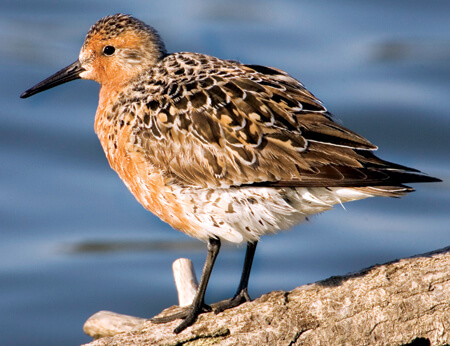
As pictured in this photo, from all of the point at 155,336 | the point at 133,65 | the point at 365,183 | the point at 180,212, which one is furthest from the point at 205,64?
the point at 155,336

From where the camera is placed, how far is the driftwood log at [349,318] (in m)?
6.10

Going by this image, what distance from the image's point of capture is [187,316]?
22.2 feet

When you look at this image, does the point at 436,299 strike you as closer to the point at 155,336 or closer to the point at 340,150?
the point at 340,150

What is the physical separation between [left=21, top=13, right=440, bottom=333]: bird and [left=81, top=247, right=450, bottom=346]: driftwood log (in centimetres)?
42

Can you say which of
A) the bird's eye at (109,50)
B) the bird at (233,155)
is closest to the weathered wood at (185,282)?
the bird at (233,155)

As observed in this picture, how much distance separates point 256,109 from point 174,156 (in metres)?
0.79

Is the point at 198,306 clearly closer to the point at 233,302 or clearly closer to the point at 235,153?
the point at 233,302

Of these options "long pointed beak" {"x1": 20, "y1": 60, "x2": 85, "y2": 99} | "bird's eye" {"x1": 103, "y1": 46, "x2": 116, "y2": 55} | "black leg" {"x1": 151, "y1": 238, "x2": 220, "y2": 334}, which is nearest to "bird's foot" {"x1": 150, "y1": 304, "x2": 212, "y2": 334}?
"black leg" {"x1": 151, "y1": 238, "x2": 220, "y2": 334}

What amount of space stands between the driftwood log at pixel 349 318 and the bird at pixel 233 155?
1.38 ft

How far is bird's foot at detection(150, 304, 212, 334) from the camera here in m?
6.57

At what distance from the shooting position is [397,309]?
612 cm

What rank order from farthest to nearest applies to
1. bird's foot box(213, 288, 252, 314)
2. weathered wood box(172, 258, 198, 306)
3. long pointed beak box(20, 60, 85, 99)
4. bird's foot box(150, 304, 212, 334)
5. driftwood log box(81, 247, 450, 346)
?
long pointed beak box(20, 60, 85, 99), weathered wood box(172, 258, 198, 306), bird's foot box(213, 288, 252, 314), bird's foot box(150, 304, 212, 334), driftwood log box(81, 247, 450, 346)

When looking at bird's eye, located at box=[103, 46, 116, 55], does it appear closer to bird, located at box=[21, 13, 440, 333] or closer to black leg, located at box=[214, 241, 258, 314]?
bird, located at box=[21, 13, 440, 333]

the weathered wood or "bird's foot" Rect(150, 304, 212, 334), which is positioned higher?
the weathered wood
